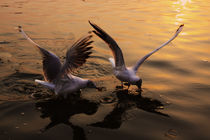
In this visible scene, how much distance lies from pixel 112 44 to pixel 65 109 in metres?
2.01

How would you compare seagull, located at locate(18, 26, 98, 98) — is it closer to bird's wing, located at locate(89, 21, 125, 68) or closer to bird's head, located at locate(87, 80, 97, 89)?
bird's head, located at locate(87, 80, 97, 89)

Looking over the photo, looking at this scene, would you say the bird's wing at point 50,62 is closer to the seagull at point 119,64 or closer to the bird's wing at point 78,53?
the bird's wing at point 78,53

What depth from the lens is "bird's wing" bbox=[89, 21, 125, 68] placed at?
5739 millimetres

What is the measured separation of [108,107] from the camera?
198 inches

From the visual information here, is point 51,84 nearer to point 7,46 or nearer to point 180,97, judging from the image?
point 180,97

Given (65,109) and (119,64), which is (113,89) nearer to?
(119,64)

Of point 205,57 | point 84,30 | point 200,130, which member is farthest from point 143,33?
point 200,130

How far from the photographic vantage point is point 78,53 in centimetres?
519

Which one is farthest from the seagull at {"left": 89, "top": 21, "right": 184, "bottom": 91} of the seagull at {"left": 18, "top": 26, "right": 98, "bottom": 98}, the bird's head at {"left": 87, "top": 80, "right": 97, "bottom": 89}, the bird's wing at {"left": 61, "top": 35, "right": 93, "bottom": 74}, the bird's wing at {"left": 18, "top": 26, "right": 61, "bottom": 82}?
the bird's wing at {"left": 18, "top": 26, "right": 61, "bottom": 82}

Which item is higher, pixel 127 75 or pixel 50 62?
pixel 50 62

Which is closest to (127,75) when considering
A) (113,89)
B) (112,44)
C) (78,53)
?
(113,89)

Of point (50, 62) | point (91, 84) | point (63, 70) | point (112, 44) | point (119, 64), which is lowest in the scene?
point (91, 84)

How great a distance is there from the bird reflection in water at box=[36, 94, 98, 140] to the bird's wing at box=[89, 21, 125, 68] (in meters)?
1.42

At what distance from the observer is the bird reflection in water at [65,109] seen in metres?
4.32
